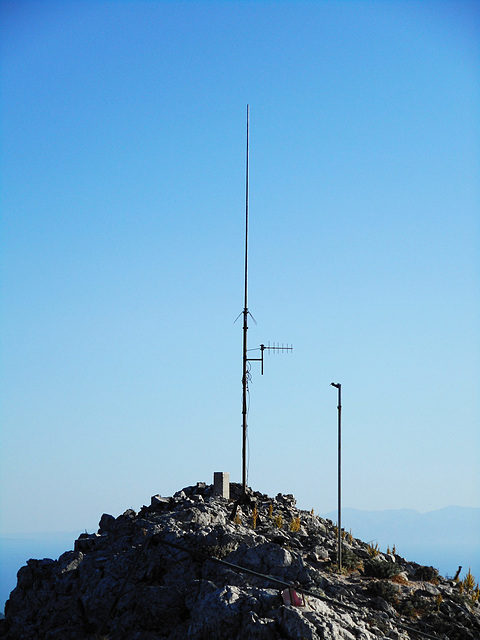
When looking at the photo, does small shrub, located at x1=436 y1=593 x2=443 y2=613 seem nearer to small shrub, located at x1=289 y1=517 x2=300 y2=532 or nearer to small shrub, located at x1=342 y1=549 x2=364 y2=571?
small shrub, located at x1=342 y1=549 x2=364 y2=571

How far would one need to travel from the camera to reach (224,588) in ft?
69.5

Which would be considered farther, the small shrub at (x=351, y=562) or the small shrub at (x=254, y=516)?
the small shrub at (x=254, y=516)

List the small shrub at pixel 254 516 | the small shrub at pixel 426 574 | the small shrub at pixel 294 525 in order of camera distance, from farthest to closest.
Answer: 1. the small shrub at pixel 294 525
2. the small shrub at pixel 254 516
3. the small shrub at pixel 426 574

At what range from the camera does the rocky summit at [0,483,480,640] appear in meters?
20.5

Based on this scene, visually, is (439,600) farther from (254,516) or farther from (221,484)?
(221,484)

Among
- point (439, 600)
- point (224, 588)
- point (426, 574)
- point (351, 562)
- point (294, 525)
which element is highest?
point (224, 588)

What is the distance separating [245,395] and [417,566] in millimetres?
9811

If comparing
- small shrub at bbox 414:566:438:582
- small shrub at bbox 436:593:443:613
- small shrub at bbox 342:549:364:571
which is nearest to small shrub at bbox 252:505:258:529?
small shrub at bbox 342:549:364:571

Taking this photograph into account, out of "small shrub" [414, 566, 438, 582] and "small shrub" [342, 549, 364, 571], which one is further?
"small shrub" [414, 566, 438, 582]

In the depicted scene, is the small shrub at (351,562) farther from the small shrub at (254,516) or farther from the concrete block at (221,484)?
the concrete block at (221,484)

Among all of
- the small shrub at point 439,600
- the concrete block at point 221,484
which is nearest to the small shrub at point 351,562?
the small shrub at point 439,600

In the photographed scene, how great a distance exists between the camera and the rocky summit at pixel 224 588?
20.5 metres

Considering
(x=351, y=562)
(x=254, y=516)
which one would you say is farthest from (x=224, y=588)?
A: (x=254, y=516)

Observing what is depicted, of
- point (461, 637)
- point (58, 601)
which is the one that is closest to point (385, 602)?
point (461, 637)
